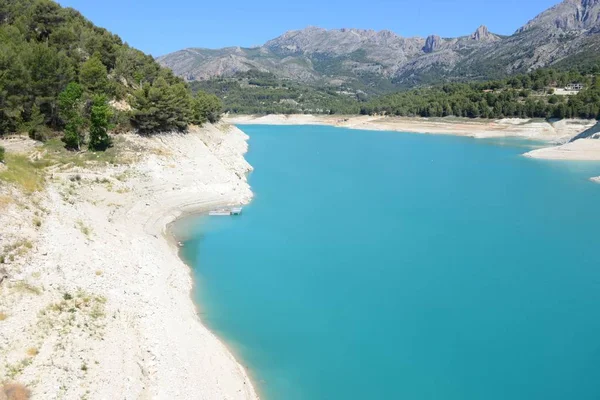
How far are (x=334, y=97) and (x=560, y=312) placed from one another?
17994 cm

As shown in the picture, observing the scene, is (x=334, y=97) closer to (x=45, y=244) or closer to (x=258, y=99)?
(x=258, y=99)

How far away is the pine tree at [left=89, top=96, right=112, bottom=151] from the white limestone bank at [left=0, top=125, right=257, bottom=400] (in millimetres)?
7129

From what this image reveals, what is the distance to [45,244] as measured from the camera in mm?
17547

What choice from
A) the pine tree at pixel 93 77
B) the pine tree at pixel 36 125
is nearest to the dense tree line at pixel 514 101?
the pine tree at pixel 93 77

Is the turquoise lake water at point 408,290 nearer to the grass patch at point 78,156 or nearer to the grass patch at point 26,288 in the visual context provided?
the grass patch at point 26,288

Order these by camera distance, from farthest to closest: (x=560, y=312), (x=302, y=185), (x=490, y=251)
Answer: (x=302, y=185), (x=490, y=251), (x=560, y=312)

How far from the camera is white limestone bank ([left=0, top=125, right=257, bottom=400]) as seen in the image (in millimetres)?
13086

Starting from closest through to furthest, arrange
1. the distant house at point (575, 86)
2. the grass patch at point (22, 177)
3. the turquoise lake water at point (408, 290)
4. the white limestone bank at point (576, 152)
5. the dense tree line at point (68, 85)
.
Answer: the turquoise lake water at point (408, 290)
the grass patch at point (22, 177)
the dense tree line at point (68, 85)
the white limestone bank at point (576, 152)
the distant house at point (575, 86)

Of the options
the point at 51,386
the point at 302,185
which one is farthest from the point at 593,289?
the point at 302,185

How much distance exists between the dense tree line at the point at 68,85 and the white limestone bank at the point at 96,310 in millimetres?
7911

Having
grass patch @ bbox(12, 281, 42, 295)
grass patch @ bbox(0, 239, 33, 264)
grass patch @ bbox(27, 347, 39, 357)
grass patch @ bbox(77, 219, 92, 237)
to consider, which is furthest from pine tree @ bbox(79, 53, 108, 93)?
grass patch @ bbox(27, 347, 39, 357)

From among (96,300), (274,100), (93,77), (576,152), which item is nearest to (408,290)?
(96,300)

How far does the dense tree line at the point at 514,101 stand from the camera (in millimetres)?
96062

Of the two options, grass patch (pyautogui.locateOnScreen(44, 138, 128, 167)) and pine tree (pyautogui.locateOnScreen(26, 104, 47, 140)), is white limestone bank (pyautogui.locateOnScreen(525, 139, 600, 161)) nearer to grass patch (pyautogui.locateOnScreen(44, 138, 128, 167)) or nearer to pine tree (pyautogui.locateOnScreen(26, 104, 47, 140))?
grass patch (pyautogui.locateOnScreen(44, 138, 128, 167))
